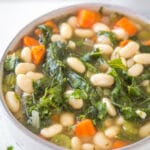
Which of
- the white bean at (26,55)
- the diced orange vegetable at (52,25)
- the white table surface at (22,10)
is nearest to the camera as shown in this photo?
the white bean at (26,55)

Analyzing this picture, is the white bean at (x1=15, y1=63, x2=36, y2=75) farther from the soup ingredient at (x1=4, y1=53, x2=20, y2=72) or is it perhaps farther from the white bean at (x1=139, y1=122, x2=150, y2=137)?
the white bean at (x1=139, y1=122, x2=150, y2=137)

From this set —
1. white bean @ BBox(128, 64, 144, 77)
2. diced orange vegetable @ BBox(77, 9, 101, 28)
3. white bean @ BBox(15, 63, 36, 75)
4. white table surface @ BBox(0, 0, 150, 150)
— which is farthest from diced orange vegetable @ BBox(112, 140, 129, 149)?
white table surface @ BBox(0, 0, 150, 150)

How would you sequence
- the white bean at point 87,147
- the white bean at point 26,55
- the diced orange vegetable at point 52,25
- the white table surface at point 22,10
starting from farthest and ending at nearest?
the white table surface at point 22,10
the diced orange vegetable at point 52,25
the white bean at point 26,55
the white bean at point 87,147

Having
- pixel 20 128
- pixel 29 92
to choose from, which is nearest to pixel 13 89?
pixel 29 92

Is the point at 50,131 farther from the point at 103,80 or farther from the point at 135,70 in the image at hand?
the point at 135,70

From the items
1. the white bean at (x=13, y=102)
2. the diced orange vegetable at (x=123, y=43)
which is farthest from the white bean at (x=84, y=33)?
the white bean at (x=13, y=102)

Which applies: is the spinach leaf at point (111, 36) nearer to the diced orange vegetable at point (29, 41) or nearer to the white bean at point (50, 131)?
the diced orange vegetable at point (29, 41)

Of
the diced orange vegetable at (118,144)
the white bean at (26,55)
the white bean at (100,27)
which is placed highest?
the white bean at (100,27)
